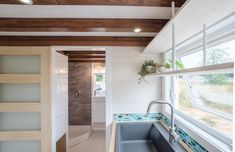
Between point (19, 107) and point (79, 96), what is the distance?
8.44 feet

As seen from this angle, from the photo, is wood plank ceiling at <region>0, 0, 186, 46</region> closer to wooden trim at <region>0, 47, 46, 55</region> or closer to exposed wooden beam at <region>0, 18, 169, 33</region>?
exposed wooden beam at <region>0, 18, 169, 33</region>

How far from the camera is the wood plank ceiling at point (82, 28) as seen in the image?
5.02 ft

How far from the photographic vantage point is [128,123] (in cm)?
262

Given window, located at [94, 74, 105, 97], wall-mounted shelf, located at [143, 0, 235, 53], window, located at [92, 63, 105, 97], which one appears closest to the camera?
wall-mounted shelf, located at [143, 0, 235, 53]

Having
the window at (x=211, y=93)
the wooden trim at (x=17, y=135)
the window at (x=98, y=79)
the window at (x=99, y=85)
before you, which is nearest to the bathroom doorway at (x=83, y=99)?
the window at (x=98, y=79)

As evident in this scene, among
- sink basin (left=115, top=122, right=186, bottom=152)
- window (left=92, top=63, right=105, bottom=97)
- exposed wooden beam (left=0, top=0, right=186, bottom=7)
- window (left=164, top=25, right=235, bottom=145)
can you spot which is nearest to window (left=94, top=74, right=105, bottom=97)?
window (left=92, top=63, right=105, bottom=97)

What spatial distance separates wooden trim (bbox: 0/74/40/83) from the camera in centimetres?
272

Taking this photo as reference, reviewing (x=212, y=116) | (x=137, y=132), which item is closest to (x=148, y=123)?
(x=137, y=132)

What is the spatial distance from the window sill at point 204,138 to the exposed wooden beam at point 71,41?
141cm

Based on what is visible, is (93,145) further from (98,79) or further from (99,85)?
(98,79)

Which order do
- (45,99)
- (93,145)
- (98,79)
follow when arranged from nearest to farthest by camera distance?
(45,99) → (93,145) → (98,79)

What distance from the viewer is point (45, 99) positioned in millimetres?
2744

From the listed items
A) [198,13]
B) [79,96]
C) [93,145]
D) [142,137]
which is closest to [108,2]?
[198,13]

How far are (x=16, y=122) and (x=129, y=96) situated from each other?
6.22ft
